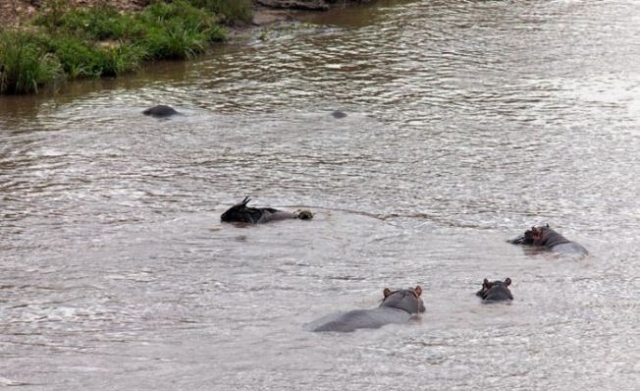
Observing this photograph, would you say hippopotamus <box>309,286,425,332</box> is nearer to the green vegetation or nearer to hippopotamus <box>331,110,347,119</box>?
hippopotamus <box>331,110,347,119</box>

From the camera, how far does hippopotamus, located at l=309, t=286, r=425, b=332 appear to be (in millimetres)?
9352

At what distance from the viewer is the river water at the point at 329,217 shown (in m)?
8.98

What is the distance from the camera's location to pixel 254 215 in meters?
12.3

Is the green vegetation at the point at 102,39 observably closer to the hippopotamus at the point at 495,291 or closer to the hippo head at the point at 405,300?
the hippo head at the point at 405,300

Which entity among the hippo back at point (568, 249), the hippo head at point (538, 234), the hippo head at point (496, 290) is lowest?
the hippo back at point (568, 249)

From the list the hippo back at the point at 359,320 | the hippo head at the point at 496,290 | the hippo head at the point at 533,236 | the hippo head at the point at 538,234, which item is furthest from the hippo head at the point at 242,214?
the hippo head at the point at 496,290

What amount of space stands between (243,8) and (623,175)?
11788 mm

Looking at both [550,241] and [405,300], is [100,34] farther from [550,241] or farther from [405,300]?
[405,300]

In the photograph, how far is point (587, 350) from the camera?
9.19 meters

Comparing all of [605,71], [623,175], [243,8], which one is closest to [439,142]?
[623,175]

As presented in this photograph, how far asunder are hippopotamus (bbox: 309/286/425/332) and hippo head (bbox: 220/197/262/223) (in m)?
2.65

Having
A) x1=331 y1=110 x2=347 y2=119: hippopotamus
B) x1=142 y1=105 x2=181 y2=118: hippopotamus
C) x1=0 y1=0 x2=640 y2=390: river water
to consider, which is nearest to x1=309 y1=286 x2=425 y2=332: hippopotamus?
x1=0 y1=0 x2=640 y2=390: river water

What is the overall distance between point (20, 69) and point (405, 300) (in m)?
10.4

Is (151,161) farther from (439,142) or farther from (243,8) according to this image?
(243,8)
